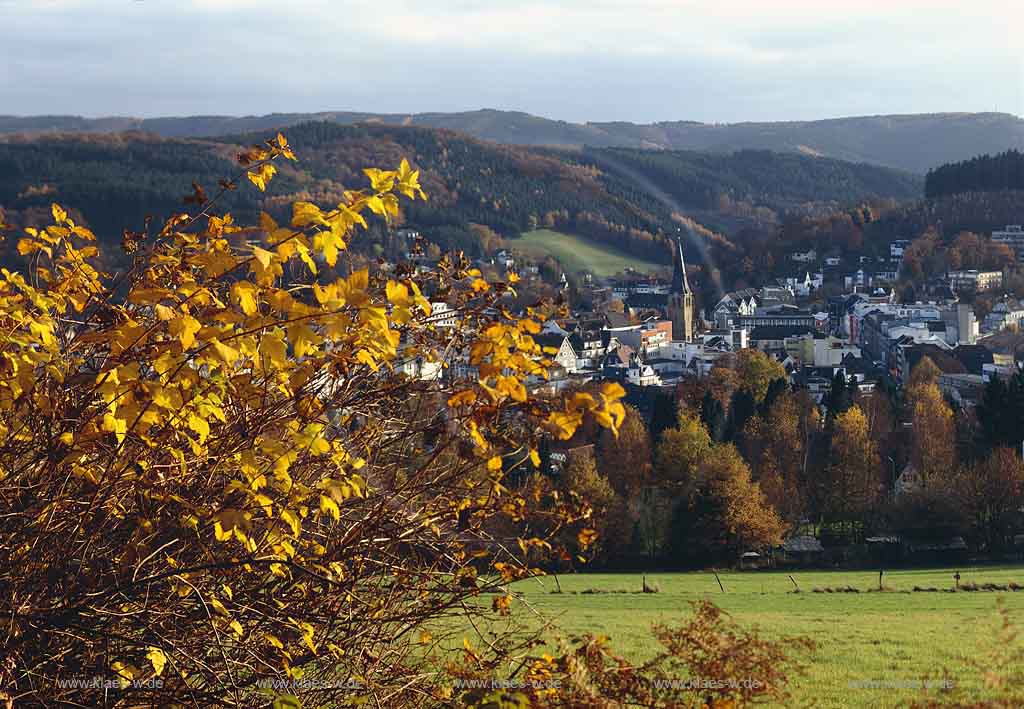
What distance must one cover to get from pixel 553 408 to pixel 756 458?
27.1m

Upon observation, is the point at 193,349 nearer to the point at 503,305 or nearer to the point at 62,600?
the point at 62,600

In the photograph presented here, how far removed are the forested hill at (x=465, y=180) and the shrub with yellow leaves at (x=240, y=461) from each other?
49.2m

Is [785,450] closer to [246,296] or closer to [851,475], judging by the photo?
[851,475]

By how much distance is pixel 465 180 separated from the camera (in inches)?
4377

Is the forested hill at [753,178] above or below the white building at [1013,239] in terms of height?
above

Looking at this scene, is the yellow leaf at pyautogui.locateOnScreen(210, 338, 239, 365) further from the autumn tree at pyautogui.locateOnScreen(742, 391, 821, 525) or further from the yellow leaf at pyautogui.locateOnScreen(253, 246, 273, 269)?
the autumn tree at pyautogui.locateOnScreen(742, 391, 821, 525)

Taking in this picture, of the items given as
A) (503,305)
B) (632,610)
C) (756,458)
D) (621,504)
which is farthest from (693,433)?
(503,305)

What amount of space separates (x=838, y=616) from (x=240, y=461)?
437 inches

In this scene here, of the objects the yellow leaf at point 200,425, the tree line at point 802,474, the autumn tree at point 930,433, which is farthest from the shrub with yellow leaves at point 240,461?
the autumn tree at point 930,433

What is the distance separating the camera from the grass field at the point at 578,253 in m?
92.3

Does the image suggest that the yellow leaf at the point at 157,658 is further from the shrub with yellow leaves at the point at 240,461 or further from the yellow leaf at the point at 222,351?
the yellow leaf at the point at 222,351

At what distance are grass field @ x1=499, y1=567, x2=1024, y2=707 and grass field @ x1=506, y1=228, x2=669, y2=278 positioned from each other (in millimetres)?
70306

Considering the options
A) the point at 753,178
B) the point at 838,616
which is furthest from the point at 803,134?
the point at 838,616

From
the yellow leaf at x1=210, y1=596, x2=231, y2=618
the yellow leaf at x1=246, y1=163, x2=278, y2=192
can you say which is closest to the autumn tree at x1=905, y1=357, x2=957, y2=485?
the yellow leaf at x1=246, y1=163, x2=278, y2=192
